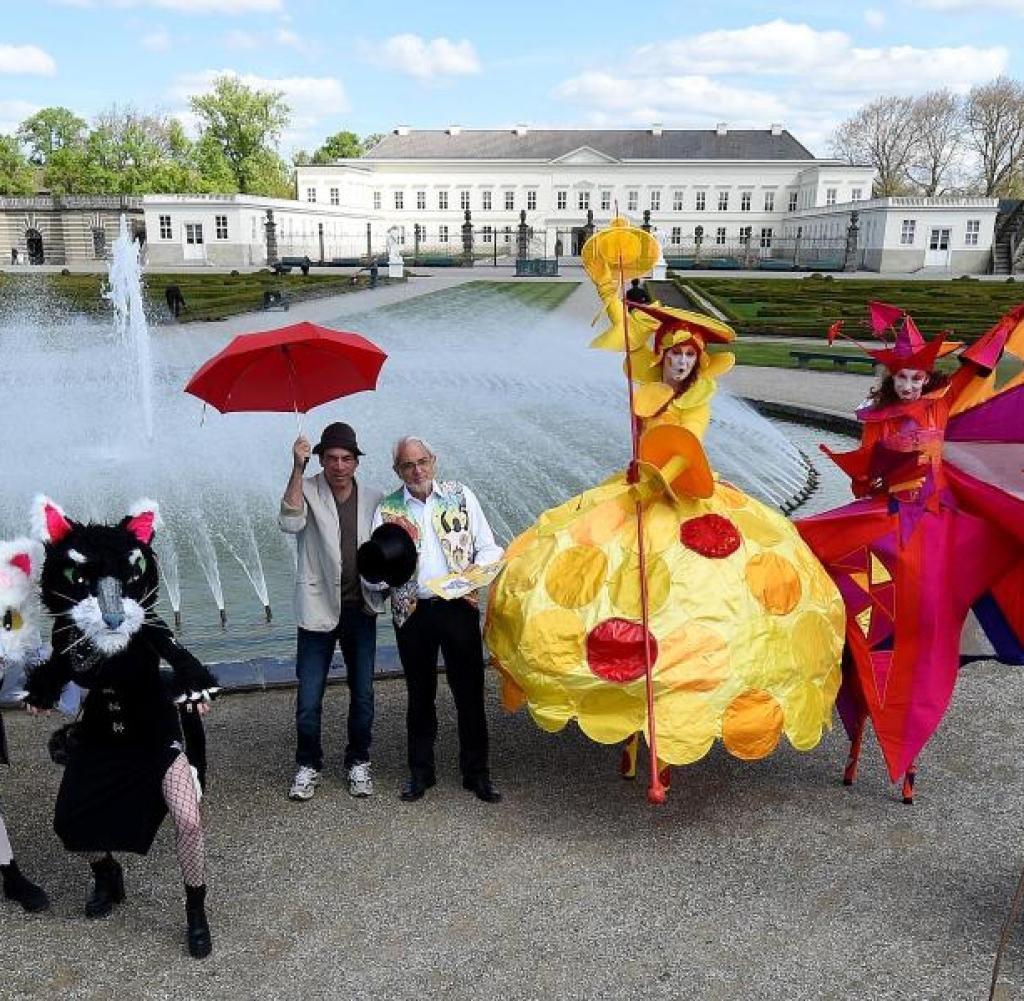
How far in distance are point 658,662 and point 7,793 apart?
3.34 meters

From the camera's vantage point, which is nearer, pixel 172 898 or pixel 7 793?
pixel 172 898

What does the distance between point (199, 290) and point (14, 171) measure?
4897 centimetres

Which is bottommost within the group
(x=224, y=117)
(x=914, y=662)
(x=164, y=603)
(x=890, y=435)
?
(x=164, y=603)

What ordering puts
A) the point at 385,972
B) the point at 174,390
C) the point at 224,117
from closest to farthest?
the point at 385,972
the point at 174,390
the point at 224,117

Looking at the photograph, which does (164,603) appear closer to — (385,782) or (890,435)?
(385,782)

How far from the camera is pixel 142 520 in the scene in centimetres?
402

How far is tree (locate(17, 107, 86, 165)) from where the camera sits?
82500mm

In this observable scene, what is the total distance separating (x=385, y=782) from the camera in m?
5.11

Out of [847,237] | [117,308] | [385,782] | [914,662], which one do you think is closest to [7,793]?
[385,782]

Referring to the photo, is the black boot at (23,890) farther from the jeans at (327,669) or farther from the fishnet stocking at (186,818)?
the jeans at (327,669)

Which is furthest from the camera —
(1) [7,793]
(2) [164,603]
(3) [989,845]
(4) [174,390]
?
(4) [174,390]

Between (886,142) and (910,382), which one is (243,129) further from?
(910,382)

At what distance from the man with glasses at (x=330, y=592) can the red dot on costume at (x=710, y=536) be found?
4.91 feet

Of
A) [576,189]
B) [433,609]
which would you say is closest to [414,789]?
[433,609]
